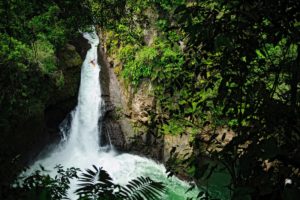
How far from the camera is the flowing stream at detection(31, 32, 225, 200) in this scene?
1037cm

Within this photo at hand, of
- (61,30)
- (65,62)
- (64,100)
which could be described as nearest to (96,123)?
(64,100)

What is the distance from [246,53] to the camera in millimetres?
1999

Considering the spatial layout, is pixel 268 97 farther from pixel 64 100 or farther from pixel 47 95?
pixel 64 100

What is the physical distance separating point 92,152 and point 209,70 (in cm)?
980

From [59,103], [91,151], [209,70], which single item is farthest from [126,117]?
[209,70]

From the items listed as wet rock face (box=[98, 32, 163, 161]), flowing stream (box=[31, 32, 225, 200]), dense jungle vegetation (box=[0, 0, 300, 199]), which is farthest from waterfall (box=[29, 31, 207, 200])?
dense jungle vegetation (box=[0, 0, 300, 199])

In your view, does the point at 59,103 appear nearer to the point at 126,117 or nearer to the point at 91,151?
the point at 91,151

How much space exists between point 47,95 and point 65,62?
211 centimetres

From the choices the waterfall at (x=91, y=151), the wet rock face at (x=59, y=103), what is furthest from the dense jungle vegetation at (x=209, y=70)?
the waterfall at (x=91, y=151)

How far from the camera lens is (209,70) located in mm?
2719

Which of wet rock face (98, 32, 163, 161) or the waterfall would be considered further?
wet rock face (98, 32, 163, 161)

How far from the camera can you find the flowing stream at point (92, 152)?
10367 mm

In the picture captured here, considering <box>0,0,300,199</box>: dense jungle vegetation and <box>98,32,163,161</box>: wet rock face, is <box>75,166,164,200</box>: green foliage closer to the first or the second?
<box>0,0,300,199</box>: dense jungle vegetation

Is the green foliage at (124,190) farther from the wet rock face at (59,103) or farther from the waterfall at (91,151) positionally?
the wet rock face at (59,103)
